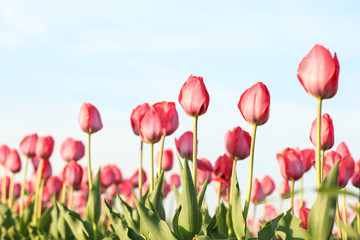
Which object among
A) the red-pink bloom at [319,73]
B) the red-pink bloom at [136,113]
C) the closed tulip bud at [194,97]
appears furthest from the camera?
the red-pink bloom at [136,113]

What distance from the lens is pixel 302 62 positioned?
1823mm

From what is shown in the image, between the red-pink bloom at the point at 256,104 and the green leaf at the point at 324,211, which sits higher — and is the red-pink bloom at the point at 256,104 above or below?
above

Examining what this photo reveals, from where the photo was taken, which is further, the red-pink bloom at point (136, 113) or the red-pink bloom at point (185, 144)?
the red-pink bloom at point (185, 144)

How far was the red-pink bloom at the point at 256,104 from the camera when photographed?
203 cm

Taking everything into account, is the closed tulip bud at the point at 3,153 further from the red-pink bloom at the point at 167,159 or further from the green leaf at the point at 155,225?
the green leaf at the point at 155,225

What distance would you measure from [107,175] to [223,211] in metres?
2.31

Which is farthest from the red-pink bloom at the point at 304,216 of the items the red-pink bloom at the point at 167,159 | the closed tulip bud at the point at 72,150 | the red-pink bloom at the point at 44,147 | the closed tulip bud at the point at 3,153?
the closed tulip bud at the point at 3,153

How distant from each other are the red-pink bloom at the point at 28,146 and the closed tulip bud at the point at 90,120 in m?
1.43

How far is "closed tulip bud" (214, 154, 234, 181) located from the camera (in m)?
2.84

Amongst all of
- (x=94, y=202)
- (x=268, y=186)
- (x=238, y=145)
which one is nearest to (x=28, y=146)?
(x=94, y=202)

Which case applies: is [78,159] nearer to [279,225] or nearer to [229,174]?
[229,174]

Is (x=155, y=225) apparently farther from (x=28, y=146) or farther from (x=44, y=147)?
(x=28, y=146)

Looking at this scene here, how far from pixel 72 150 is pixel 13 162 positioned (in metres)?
1.10

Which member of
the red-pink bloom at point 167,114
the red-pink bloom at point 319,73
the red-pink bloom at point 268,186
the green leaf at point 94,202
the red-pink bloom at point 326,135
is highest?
the red-pink bloom at point 319,73
